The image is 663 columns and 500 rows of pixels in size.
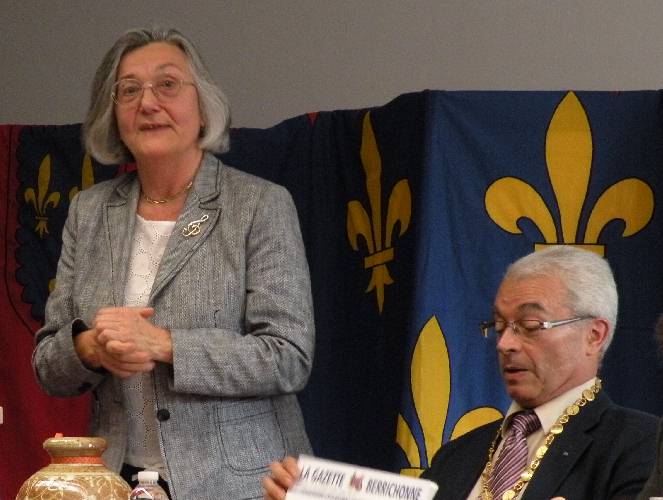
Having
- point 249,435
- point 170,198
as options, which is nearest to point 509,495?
point 249,435

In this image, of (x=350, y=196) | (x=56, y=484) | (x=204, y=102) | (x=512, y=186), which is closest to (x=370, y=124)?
(x=350, y=196)

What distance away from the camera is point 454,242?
10.6 ft

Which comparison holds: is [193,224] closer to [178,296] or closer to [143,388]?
[178,296]

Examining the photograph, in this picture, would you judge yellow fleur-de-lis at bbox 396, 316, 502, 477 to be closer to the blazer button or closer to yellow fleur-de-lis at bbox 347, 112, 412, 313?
yellow fleur-de-lis at bbox 347, 112, 412, 313

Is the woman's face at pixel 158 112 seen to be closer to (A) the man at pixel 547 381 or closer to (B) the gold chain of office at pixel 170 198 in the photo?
(B) the gold chain of office at pixel 170 198

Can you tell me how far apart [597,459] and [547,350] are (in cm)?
24

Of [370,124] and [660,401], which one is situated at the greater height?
[370,124]

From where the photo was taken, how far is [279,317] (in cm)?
247

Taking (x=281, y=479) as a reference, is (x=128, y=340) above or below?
above

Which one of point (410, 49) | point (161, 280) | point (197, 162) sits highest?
point (410, 49)

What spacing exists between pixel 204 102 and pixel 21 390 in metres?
1.40

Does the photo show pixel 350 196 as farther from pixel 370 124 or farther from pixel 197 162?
pixel 197 162

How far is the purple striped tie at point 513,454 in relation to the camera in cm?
233

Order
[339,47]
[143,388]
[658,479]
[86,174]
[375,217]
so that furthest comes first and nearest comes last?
[339,47] → [86,174] → [375,217] → [143,388] → [658,479]
